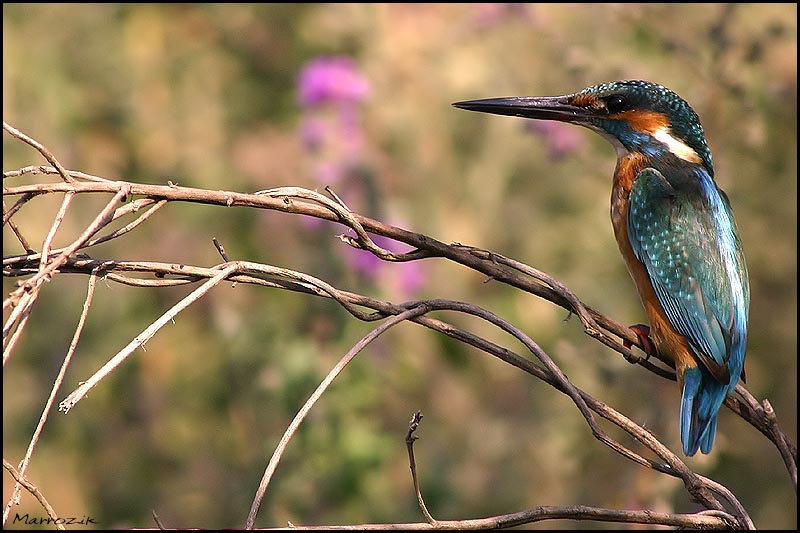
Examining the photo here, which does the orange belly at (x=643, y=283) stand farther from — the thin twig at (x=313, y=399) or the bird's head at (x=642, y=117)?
the thin twig at (x=313, y=399)

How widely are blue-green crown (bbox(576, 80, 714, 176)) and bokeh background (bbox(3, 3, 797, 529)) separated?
557mm

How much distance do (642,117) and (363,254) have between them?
83 centimetres

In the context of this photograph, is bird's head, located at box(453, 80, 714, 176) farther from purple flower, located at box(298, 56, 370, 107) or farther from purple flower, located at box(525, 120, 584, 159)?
purple flower, located at box(298, 56, 370, 107)

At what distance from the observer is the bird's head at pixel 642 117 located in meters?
1.97

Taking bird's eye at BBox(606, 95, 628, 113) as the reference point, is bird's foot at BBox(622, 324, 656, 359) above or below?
below

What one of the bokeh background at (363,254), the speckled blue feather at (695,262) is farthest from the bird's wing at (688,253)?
the bokeh background at (363,254)

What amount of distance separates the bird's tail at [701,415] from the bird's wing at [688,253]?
4.2 inches

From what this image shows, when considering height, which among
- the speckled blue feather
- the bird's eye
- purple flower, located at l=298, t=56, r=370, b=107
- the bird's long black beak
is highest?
purple flower, located at l=298, t=56, r=370, b=107

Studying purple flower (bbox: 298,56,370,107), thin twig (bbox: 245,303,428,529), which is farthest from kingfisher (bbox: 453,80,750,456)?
purple flower (bbox: 298,56,370,107)

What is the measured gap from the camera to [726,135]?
104 inches

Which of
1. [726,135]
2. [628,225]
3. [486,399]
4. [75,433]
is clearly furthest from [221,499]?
[726,135]

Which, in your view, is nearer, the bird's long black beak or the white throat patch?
the bird's long black beak

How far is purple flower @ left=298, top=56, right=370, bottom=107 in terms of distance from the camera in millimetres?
2957

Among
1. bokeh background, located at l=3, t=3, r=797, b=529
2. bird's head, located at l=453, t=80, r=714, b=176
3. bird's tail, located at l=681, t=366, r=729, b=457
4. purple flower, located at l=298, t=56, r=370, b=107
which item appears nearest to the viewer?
bird's tail, located at l=681, t=366, r=729, b=457
